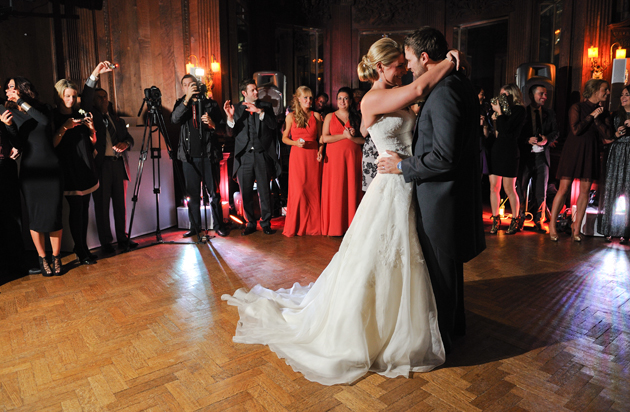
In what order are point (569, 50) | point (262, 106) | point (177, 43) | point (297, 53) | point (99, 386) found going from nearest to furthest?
1. point (99, 386)
2. point (262, 106)
3. point (177, 43)
4. point (569, 50)
5. point (297, 53)

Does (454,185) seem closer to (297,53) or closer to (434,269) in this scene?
(434,269)

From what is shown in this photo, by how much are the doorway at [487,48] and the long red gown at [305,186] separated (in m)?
5.48

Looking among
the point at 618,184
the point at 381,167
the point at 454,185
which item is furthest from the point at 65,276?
the point at 618,184

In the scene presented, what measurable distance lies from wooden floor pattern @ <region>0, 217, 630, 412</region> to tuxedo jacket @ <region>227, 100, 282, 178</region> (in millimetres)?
1521

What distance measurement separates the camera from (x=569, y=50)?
7367 mm

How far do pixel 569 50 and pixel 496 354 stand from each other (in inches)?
271

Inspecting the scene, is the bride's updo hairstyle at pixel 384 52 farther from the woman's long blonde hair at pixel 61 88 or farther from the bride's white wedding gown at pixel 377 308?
the woman's long blonde hair at pixel 61 88

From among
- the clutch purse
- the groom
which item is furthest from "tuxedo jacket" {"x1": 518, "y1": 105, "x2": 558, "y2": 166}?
the groom

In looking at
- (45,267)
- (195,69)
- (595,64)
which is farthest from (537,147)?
(45,267)

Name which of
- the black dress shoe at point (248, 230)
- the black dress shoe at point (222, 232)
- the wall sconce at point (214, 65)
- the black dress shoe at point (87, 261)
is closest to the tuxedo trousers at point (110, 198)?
the black dress shoe at point (87, 261)

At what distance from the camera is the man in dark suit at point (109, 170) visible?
14.2 feet

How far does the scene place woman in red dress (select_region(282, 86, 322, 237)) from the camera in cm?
509

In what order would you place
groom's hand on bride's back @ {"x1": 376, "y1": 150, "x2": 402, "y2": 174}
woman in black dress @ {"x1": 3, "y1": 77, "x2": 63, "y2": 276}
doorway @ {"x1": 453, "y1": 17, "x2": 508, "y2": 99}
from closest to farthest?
groom's hand on bride's back @ {"x1": 376, "y1": 150, "x2": 402, "y2": 174}, woman in black dress @ {"x1": 3, "y1": 77, "x2": 63, "y2": 276}, doorway @ {"x1": 453, "y1": 17, "x2": 508, "y2": 99}

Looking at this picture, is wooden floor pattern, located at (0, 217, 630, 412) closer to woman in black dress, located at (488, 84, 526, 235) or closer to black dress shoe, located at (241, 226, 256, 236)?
black dress shoe, located at (241, 226, 256, 236)
